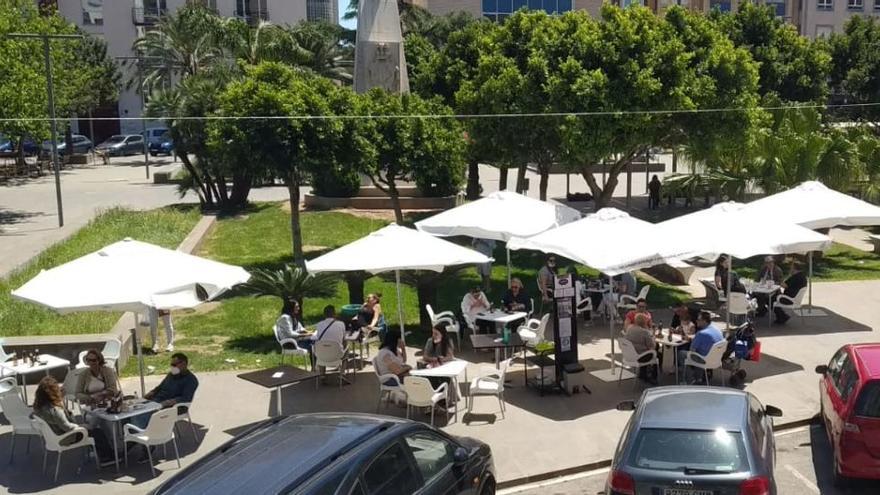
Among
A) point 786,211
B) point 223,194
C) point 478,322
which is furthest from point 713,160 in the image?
point 223,194

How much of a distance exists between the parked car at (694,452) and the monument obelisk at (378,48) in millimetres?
27763

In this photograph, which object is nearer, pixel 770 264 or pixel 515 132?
pixel 770 264

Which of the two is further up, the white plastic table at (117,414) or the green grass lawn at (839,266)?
the white plastic table at (117,414)

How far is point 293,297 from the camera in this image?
16875 millimetres

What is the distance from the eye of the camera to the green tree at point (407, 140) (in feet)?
78.6

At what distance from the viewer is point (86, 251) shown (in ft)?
80.7

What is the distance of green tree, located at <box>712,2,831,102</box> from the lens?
3819 cm

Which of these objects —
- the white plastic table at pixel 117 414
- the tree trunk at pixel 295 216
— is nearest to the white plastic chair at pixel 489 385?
the white plastic table at pixel 117 414

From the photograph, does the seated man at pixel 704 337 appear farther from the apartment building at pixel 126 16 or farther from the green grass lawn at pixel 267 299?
the apartment building at pixel 126 16

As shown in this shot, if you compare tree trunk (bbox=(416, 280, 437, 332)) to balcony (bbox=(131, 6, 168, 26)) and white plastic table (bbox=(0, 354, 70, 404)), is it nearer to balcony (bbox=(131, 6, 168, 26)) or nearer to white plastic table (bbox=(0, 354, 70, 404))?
white plastic table (bbox=(0, 354, 70, 404))

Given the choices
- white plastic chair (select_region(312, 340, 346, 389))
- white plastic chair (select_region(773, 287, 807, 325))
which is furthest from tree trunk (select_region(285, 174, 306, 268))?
white plastic chair (select_region(773, 287, 807, 325))

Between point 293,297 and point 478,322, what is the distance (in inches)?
137

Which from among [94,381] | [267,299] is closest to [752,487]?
[94,381]

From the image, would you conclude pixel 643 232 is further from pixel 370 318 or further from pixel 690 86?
pixel 690 86
